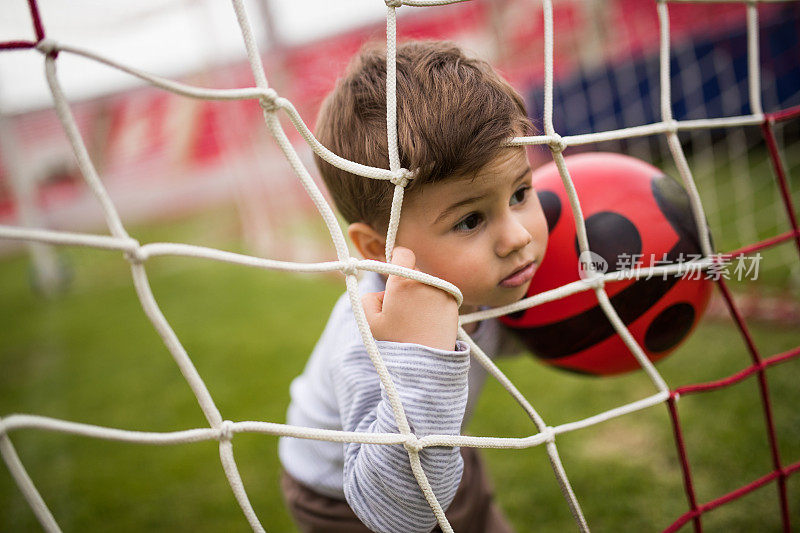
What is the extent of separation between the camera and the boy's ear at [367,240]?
2.60 ft

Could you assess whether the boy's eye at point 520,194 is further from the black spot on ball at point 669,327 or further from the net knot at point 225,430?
the net knot at point 225,430

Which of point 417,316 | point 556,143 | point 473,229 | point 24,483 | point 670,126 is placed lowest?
point 24,483

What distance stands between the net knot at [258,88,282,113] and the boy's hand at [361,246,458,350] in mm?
226

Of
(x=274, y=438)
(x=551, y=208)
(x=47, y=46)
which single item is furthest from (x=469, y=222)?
(x=274, y=438)

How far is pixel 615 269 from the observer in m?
0.85

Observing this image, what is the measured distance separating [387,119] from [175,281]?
11.8 ft

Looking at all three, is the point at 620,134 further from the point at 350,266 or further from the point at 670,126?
the point at 350,266

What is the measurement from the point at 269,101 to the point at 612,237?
0.52 meters

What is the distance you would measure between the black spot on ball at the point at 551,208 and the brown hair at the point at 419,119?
0.17 m

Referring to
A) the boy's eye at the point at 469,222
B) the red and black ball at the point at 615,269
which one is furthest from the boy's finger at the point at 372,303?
the red and black ball at the point at 615,269

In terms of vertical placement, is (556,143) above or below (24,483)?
above

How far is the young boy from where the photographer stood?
0.66 meters

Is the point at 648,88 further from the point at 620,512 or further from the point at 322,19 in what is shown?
the point at 620,512

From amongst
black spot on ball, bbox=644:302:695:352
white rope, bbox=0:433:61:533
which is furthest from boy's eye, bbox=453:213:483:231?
white rope, bbox=0:433:61:533
